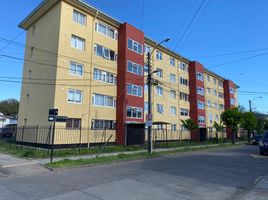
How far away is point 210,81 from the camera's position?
175 feet

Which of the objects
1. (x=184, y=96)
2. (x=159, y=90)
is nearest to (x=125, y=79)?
(x=159, y=90)

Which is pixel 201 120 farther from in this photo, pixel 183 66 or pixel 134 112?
pixel 134 112

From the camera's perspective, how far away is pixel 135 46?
3089 centimetres

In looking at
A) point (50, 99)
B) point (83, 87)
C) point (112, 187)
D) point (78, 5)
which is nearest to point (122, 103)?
point (83, 87)

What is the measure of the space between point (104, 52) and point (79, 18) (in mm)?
4418

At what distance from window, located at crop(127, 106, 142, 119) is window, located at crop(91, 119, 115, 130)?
2198mm

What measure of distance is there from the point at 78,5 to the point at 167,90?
19129 millimetres

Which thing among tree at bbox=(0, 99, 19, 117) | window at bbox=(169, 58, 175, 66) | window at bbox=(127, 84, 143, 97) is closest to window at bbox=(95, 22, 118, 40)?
window at bbox=(127, 84, 143, 97)

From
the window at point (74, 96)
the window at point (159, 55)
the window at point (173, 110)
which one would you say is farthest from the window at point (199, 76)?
the window at point (74, 96)

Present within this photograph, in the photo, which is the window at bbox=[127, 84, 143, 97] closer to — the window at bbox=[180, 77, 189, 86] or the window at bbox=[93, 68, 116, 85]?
the window at bbox=[93, 68, 116, 85]

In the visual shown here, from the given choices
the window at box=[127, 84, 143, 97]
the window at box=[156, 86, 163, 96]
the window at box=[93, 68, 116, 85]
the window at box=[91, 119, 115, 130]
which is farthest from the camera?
the window at box=[156, 86, 163, 96]

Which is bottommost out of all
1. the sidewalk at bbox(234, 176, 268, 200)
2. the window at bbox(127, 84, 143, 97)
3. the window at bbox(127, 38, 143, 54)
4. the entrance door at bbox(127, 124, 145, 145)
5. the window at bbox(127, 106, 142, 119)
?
the sidewalk at bbox(234, 176, 268, 200)

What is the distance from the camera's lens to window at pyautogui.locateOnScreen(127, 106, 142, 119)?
2871 centimetres

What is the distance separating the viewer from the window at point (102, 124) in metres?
25.7
